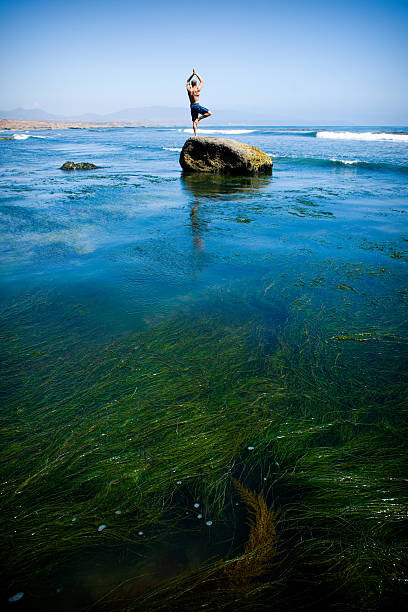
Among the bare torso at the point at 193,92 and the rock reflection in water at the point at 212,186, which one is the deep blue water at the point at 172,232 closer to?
the rock reflection in water at the point at 212,186

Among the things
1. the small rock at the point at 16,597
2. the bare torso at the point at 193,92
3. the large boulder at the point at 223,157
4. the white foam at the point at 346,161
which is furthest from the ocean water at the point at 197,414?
the white foam at the point at 346,161

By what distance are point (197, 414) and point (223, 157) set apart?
10.2 meters

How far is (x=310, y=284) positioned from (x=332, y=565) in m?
2.83

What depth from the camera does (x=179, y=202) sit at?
7.31m

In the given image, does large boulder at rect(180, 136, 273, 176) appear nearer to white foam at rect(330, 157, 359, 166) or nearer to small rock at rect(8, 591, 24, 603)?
white foam at rect(330, 157, 359, 166)

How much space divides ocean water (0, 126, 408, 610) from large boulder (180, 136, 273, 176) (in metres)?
6.71

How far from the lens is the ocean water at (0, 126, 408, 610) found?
1.30 m

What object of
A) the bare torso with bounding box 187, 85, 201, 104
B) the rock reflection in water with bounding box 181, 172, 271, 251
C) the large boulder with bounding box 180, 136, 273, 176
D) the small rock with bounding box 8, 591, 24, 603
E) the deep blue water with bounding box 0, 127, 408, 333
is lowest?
the small rock with bounding box 8, 591, 24, 603

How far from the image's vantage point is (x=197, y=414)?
2010mm

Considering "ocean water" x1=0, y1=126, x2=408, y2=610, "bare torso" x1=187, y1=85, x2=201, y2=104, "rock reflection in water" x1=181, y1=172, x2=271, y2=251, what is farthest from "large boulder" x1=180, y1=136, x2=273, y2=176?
"ocean water" x1=0, y1=126, x2=408, y2=610

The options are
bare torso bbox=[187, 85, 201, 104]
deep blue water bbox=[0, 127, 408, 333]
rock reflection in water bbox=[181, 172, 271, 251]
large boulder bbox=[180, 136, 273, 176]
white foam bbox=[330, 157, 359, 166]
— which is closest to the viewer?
deep blue water bbox=[0, 127, 408, 333]

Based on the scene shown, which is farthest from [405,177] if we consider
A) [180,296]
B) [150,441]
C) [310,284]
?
[150,441]

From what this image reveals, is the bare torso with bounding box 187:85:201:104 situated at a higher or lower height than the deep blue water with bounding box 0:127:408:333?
higher

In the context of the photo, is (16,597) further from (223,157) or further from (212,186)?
(223,157)
